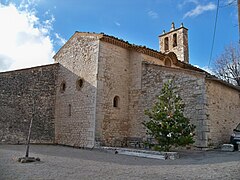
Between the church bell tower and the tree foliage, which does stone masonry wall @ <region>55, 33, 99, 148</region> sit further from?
the church bell tower

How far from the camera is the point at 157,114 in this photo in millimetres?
9258

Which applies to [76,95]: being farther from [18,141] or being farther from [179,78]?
[179,78]

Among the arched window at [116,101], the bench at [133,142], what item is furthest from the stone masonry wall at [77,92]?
the bench at [133,142]

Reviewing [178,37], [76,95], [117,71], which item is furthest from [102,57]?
[178,37]

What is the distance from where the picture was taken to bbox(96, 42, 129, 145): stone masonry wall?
11858 millimetres

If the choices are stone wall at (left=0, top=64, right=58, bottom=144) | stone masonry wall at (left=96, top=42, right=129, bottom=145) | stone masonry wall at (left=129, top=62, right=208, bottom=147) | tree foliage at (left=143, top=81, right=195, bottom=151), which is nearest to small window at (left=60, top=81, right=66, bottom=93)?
stone wall at (left=0, top=64, right=58, bottom=144)

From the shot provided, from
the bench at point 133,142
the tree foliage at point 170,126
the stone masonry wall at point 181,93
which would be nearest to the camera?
the tree foliage at point 170,126

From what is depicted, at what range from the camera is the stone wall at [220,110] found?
10.8 m

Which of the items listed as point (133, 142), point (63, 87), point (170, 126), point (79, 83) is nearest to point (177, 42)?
point (79, 83)

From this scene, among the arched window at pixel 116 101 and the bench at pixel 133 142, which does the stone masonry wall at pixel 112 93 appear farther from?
the bench at pixel 133 142

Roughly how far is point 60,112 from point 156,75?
245 inches

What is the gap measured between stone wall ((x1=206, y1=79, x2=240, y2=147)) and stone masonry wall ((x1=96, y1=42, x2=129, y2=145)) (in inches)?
179

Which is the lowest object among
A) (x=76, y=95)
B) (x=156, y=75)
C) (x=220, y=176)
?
(x=220, y=176)

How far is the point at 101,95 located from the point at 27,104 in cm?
473
